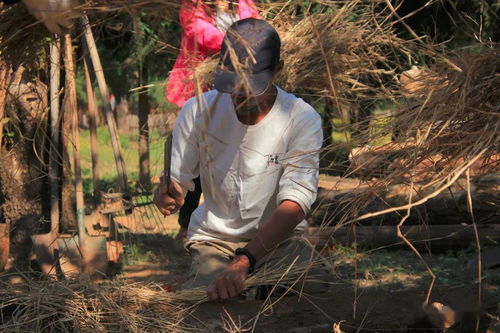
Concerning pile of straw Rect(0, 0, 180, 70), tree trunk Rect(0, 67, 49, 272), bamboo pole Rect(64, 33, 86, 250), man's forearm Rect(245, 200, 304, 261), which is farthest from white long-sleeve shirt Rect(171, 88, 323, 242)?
tree trunk Rect(0, 67, 49, 272)

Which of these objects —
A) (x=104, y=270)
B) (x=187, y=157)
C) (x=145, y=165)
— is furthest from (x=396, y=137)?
(x=145, y=165)

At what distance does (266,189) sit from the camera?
3.69 m

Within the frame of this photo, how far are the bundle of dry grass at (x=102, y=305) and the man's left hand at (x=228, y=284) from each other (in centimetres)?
6

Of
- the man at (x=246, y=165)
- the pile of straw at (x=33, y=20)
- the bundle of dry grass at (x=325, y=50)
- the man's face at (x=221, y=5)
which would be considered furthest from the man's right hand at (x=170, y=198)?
the bundle of dry grass at (x=325, y=50)

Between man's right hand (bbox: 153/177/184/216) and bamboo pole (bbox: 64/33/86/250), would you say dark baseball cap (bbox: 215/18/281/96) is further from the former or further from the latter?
bamboo pole (bbox: 64/33/86/250)

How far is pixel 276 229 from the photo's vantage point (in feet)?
11.1

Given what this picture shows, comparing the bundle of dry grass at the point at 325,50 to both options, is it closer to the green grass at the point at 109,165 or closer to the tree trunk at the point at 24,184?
the tree trunk at the point at 24,184

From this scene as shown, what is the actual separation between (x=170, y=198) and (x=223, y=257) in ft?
1.28

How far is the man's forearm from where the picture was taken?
337 cm

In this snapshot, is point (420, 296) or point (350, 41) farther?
point (350, 41)

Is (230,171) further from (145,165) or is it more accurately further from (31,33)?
(145,165)

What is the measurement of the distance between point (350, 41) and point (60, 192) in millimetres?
2882

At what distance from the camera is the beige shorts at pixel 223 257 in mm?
3584

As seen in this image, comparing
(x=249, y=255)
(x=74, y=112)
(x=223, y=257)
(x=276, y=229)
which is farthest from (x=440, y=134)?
(x=74, y=112)
